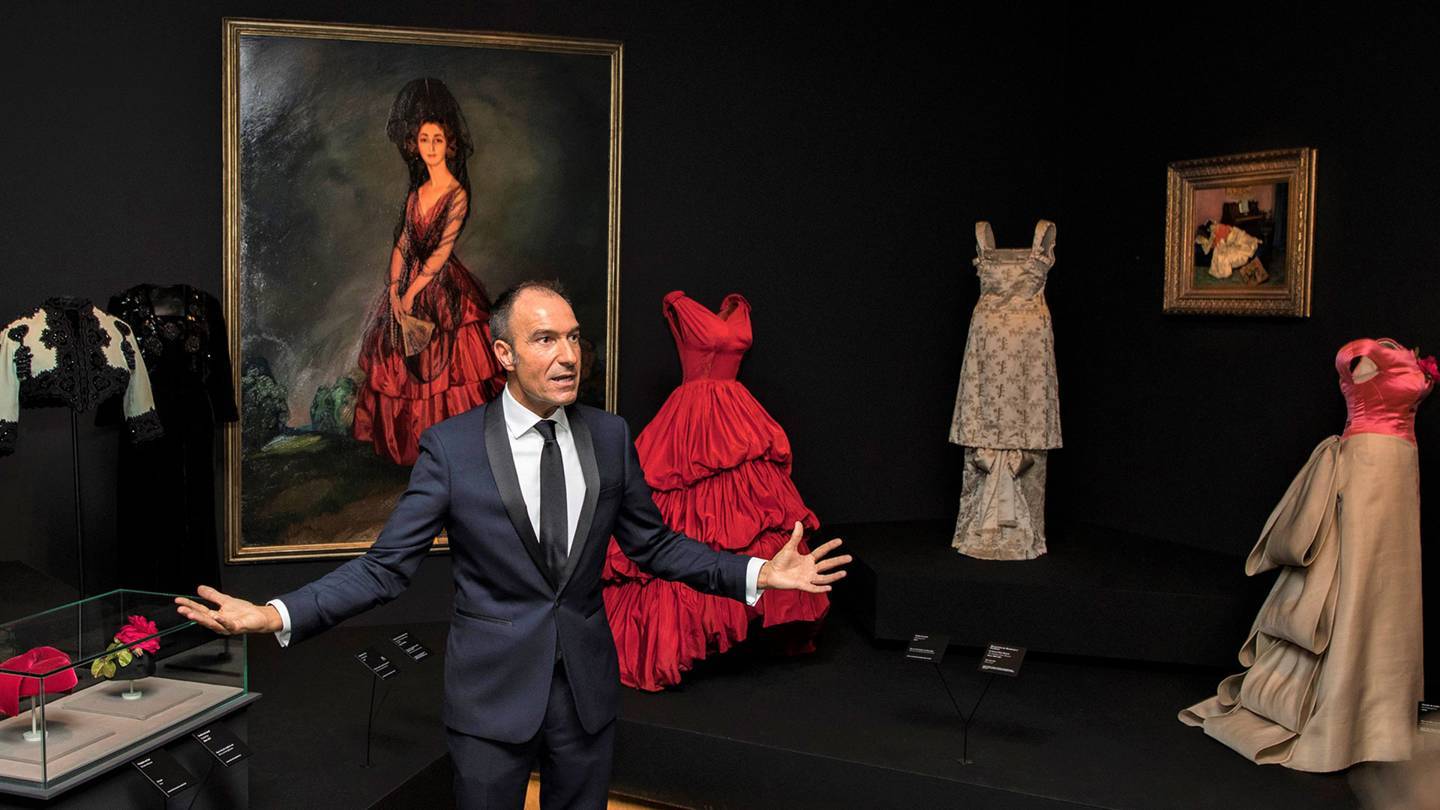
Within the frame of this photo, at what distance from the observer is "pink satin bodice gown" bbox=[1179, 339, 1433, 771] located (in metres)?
4.46

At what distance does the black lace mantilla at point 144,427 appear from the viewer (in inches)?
194

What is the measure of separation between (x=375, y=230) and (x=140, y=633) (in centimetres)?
280

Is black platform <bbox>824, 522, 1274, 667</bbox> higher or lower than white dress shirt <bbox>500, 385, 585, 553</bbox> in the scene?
lower

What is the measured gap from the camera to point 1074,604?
18.5 ft

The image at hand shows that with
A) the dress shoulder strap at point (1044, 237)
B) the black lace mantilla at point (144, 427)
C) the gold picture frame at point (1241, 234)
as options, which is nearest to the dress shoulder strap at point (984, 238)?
the dress shoulder strap at point (1044, 237)

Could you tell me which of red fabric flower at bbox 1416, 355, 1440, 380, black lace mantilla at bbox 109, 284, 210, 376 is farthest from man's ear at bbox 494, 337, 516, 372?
red fabric flower at bbox 1416, 355, 1440, 380

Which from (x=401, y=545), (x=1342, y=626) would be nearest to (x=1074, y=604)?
(x=1342, y=626)

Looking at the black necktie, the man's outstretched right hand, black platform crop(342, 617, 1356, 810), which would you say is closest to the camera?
the man's outstretched right hand

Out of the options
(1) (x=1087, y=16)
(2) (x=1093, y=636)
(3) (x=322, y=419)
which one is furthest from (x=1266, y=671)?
(3) (x=322, y=419)

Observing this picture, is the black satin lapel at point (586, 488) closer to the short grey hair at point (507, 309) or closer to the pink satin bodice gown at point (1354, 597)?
the short grey hair at point (507, 309)

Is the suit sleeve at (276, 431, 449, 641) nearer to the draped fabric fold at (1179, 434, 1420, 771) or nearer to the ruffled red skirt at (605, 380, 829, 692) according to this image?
the ruffled red skirt at (605, 380, 829, 692)

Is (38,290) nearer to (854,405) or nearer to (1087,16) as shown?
(854,405)

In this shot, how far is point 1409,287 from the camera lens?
5.27m

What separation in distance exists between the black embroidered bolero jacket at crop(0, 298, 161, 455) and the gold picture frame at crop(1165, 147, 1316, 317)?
4.88 meters
